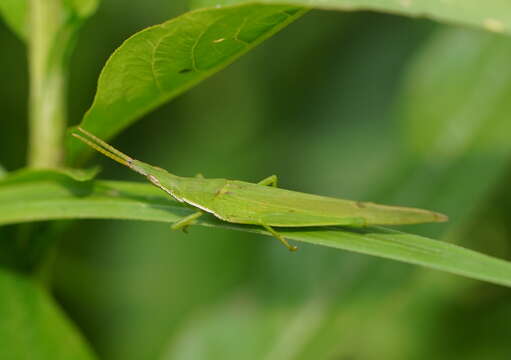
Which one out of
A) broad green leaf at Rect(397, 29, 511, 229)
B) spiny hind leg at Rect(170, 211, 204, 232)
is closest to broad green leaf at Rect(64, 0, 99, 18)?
spiny hind leg at Rect(170, 211, 204, 232)

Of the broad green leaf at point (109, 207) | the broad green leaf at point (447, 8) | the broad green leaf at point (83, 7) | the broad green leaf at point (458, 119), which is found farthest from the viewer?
the broad green leaf at point (458, 119)

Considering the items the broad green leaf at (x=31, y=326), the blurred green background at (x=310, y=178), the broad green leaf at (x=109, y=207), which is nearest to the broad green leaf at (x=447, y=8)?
the broad green leaf at (x=109, y=207)

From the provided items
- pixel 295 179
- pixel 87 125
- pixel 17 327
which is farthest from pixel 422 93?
pixel 17 327

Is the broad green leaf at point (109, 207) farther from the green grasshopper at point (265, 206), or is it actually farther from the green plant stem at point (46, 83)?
the green plant stem at point (46, 83)

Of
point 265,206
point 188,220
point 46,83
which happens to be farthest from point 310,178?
point 46,83

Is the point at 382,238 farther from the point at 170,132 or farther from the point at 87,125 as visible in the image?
the point at 170,132

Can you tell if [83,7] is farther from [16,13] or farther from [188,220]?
[188,220]
